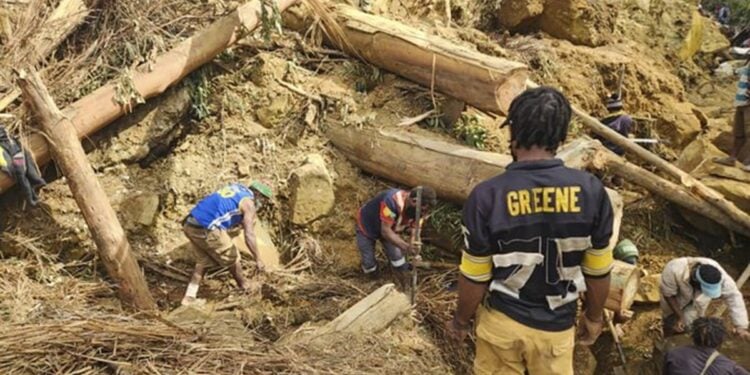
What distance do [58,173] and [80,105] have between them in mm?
729

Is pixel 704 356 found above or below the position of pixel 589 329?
below

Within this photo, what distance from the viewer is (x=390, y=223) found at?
18.0ft

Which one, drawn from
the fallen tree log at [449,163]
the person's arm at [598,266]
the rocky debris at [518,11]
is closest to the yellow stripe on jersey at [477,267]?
the person's arm at [598,266]

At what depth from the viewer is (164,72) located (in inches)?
239

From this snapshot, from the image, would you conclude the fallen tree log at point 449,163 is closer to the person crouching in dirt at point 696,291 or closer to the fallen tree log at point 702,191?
the fallen tree log at point 702,191

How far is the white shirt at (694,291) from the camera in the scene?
16.8 feet

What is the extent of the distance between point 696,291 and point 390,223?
2648 millimetres

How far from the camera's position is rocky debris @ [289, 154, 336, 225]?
20.1 feet

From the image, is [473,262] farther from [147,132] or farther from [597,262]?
[147,132]

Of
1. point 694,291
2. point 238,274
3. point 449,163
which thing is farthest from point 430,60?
point 694,291

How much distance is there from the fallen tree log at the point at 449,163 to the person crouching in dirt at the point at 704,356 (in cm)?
184

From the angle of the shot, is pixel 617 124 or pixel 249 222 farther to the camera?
pixel 617 124

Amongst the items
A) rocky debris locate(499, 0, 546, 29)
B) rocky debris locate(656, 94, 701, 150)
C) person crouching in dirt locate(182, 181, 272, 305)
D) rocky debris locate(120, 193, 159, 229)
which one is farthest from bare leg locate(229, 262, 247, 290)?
rocky debris locate(656, 94, 701, 150)

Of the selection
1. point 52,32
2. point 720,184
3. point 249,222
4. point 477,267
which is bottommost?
point 720,184
